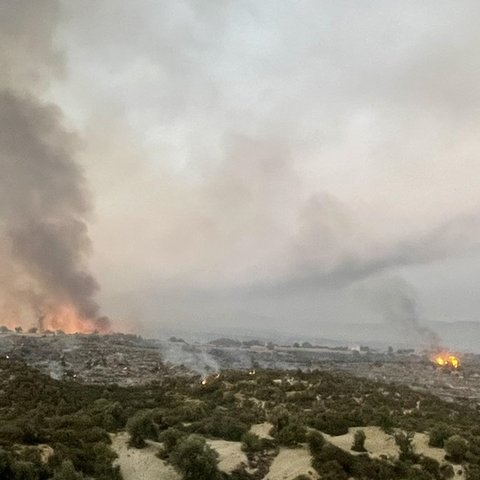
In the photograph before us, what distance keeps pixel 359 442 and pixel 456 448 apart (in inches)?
206

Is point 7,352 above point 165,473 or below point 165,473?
above

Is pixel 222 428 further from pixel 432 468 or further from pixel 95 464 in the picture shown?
pixel 432 468

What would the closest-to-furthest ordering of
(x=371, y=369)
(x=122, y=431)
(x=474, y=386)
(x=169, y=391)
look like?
(x=122, y=431), (x=169, y=391), (x=474, y=386), (x=371, y=369)

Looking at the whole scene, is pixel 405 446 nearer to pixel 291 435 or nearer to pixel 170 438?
pixel 291 435

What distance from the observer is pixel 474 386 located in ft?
258

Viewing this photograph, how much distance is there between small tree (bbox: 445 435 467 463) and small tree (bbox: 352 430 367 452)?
4.52 meters

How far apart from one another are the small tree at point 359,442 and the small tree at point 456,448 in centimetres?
452

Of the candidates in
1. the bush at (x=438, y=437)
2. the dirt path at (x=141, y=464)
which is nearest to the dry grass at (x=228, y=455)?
the dirt path at (x=141, y=464)

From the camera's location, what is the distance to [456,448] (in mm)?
30547

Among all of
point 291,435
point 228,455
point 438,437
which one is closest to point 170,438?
point 228,455

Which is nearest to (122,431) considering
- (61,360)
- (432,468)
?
(432,468)

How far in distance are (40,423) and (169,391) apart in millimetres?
20339

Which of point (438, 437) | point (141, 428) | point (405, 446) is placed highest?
point (141, 428)

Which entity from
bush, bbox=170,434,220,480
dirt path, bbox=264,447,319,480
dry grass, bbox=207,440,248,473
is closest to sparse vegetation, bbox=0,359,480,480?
bush, bbox=170,434,220,480
